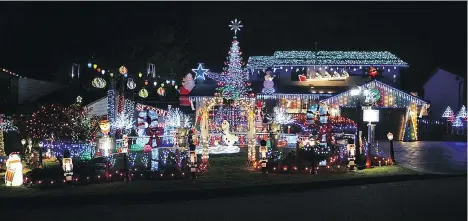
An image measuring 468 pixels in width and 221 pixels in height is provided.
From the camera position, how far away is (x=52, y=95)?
29203 millimetres

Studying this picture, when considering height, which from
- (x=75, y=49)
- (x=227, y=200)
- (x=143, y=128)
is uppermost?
(x=75, y=49)

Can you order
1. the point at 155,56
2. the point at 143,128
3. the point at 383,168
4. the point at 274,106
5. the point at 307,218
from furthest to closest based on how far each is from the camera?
1. the point at 155,56
2. the point at 274,106
3. the point at 143,128
4. the point at 383,168
5. the point at 307,218

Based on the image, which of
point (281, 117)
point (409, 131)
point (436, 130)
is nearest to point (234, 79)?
point (281, 117)

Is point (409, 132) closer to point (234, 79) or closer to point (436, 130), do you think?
point (436, 130)

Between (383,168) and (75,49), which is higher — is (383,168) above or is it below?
below

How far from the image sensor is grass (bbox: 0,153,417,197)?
11812mm

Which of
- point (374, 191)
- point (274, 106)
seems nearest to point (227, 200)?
point (374, 191)

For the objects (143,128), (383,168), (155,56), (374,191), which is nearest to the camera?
(374,191)

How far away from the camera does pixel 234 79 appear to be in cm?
2259

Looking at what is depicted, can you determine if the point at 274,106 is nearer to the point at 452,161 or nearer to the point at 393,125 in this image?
the point at 393,125

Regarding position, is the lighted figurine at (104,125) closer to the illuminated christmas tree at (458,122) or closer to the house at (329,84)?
the house at (329,84)

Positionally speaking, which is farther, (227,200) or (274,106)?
(274,106)

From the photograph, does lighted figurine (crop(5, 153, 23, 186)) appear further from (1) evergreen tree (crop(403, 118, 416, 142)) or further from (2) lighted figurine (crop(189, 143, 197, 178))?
(1) evergreen tree (crop(403, 118, 416, 142))

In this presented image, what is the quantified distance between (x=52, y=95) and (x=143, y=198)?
65.8 feet
